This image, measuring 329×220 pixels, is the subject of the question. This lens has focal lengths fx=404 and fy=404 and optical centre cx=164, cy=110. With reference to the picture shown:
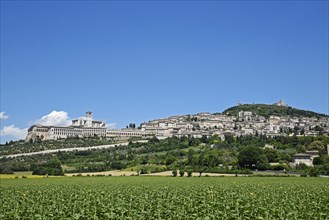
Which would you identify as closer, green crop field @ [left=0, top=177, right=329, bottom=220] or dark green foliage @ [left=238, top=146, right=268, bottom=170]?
green crop field @ [left=0, top=177, right=329, bottom=220]

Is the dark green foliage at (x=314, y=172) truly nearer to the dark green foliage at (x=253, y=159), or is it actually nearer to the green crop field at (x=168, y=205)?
the dark green foliage at (x=253, y=159)

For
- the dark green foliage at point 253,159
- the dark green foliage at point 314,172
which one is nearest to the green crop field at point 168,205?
the dark green foliage at point 314,172

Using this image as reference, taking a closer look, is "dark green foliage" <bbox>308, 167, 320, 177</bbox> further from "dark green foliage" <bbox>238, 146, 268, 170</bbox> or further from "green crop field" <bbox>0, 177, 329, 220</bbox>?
"green crop field" <bbox>0, 177, 329, 220</bbox>

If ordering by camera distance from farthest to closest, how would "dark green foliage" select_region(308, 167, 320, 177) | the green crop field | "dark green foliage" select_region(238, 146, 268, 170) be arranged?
"dark green foliage" select_region(238, 146, 268, 170) → "dark green foliage" select_region(308, 167, 320, 177) → the green crop field

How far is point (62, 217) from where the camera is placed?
55.2 feet

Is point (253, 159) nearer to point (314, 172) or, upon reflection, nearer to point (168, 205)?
point (314, 172)

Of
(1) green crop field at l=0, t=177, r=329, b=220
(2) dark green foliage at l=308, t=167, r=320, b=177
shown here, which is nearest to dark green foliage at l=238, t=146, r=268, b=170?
(2) dark green foliage at l=308, t=167, r=320, b=177

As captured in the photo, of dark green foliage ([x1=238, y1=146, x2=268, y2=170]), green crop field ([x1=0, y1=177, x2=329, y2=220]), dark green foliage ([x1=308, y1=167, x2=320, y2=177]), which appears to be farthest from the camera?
dark green foliage ([x1=238, y1=146, x2=268, y2=170])

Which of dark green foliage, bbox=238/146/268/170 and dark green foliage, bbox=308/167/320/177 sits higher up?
dark green foliage, bbox=238/146/268/170

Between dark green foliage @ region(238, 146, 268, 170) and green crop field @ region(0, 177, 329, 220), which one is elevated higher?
dark green foliage @ region(238, 146, 268, 170)

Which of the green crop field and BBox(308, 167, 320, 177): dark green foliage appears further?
BBox(308, 167, 320, 177): dark green foliage

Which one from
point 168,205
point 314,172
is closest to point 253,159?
point 314,172

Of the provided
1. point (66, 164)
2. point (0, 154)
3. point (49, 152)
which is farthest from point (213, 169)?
point (0, 154)

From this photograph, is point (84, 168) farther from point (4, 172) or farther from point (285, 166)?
point (285, 166)
